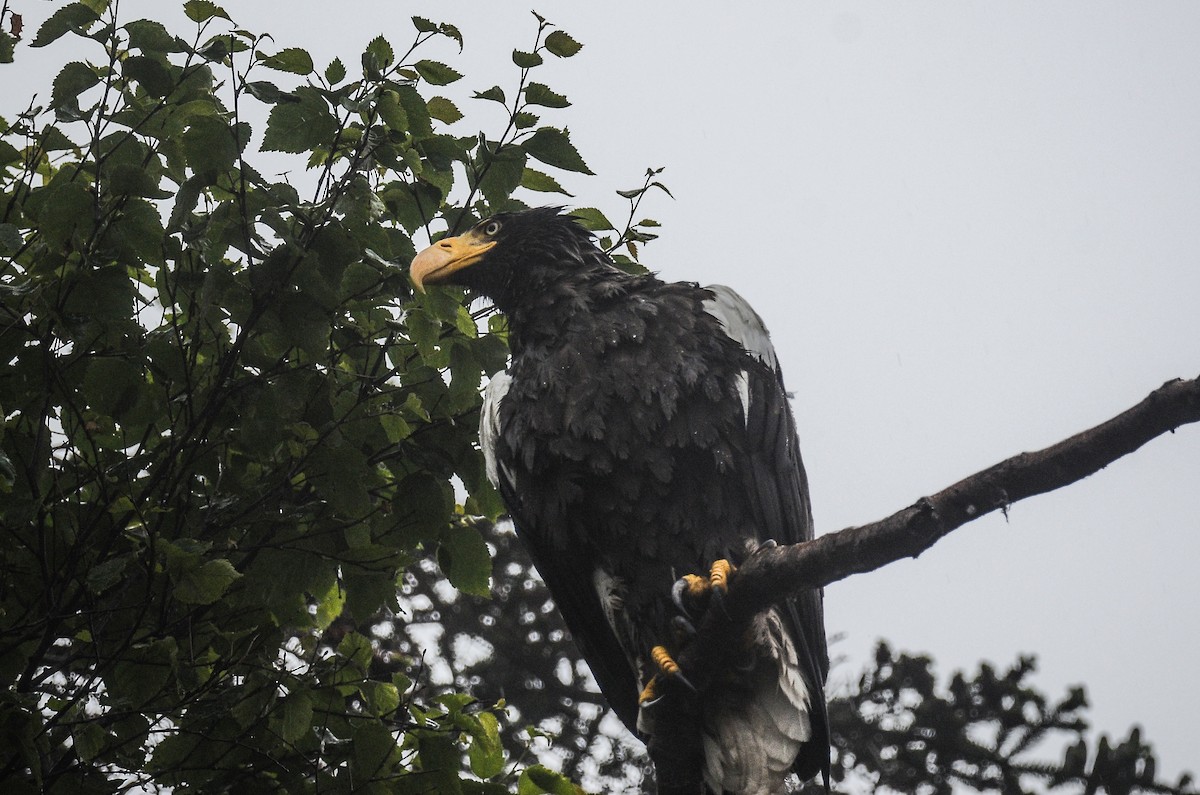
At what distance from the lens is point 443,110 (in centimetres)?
398

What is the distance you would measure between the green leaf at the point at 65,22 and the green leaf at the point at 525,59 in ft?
4.22

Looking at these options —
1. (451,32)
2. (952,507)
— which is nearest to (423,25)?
(451,32)

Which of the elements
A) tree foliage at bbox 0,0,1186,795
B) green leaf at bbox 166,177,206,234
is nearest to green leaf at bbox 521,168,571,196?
tree foliage at bbox 0,0,1186,795

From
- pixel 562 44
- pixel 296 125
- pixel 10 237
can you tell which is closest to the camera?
pixel 10 237

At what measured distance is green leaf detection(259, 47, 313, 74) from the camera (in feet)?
11.7

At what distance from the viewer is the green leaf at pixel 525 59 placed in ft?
12.3

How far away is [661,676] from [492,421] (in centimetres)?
121

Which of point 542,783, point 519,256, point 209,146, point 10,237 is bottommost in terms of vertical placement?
point 542,783

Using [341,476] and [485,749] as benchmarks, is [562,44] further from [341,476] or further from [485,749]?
[485,749]

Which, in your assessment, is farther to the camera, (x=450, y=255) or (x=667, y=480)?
(x=450, y=255)

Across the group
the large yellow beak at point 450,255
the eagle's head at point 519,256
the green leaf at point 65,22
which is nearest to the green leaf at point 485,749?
the large yellow beak at point 450,255

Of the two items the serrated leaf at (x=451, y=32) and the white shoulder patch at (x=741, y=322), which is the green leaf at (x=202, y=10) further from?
the white shoulder patch at (x=741, y=322)

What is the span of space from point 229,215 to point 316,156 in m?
0.49

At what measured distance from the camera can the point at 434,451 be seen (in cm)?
397
